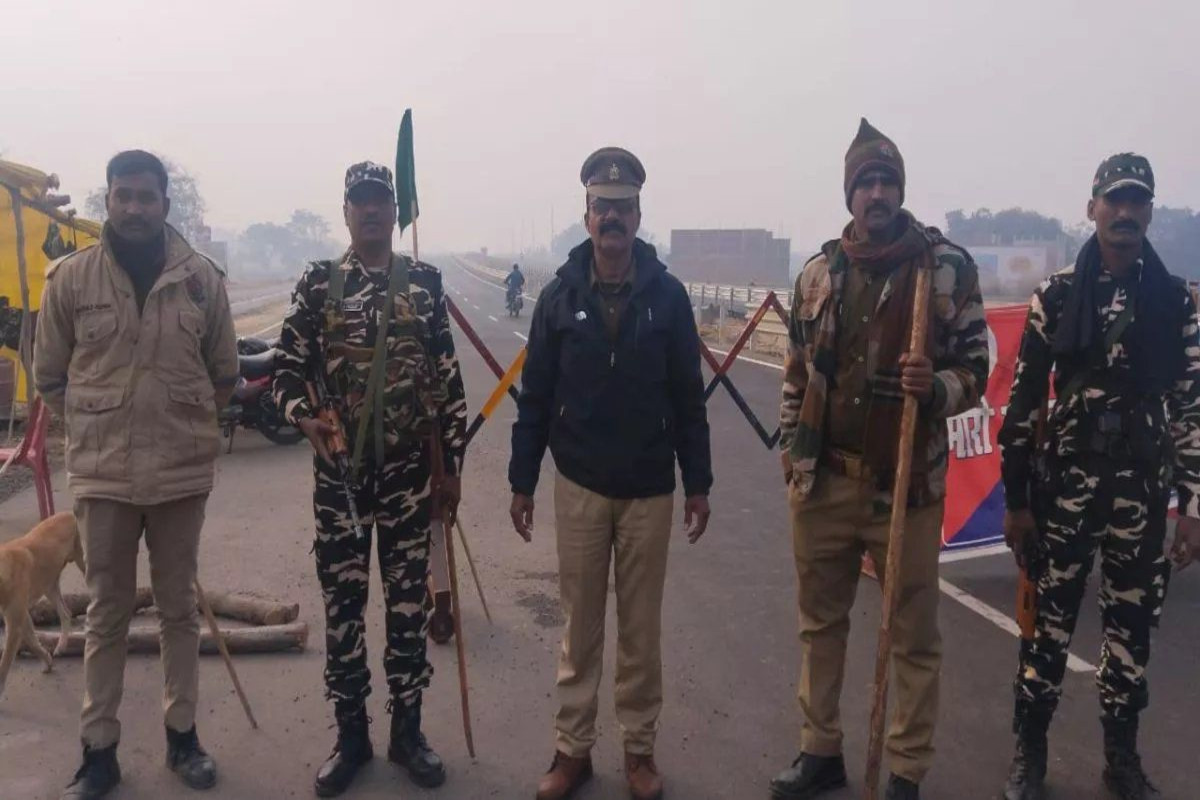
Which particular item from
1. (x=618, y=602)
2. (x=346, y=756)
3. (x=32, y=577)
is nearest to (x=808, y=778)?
(x=618, y=602)

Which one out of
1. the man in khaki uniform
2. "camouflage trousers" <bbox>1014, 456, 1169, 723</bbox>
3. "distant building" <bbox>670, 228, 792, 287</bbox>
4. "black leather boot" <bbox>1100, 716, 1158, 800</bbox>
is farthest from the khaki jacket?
"distant building" <bbox>670, 228, 792, 287</bbox>

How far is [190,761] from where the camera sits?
3605mm

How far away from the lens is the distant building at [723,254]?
2361 inches

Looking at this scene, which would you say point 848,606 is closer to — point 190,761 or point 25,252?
point 190,761

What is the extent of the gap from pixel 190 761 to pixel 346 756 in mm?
581

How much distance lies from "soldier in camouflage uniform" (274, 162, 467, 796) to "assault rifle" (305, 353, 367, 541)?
0.02 metres

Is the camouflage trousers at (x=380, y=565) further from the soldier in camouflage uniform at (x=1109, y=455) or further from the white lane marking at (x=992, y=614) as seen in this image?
the white lane marking at (x=992, y=614)

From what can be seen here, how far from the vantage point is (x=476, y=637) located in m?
5.03

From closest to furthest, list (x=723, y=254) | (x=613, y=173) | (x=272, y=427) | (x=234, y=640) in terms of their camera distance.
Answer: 1. (x=613, y=173)
2. (x=234, y=640)
3. (x=272, y=427)
4. (x=723, y=254)

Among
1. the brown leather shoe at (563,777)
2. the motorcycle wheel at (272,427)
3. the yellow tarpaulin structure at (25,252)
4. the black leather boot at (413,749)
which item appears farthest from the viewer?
the motorcycle wheel at (272,427)

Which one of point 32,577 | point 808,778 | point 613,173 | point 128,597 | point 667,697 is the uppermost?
point 613,173

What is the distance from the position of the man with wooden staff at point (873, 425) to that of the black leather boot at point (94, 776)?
241 cm

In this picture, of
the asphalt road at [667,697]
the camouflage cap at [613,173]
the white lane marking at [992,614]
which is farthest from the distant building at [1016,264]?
the camouflage cap at [613,173]

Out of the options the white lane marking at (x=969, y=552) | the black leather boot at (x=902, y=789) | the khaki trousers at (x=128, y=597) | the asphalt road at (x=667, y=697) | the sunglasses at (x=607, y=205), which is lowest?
the asphalt road at (x=667, y=697)
